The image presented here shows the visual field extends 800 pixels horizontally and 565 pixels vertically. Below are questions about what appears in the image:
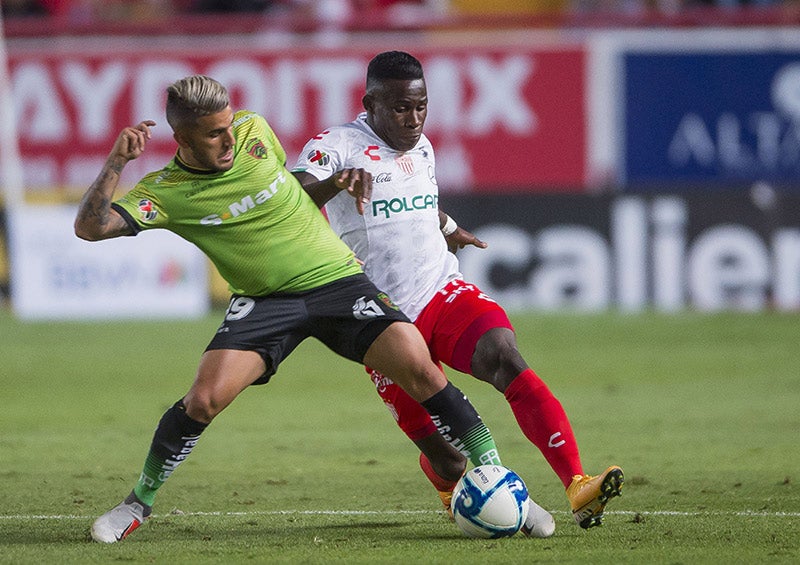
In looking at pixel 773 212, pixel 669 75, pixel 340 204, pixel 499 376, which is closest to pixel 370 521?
pixel 499 376

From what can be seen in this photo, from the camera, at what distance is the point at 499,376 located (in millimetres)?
6754

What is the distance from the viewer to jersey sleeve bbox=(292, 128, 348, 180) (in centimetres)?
687

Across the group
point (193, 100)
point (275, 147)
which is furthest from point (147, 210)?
point (275, 147)

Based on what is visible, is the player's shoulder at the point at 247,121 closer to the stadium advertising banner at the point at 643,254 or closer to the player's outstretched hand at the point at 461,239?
the player's outstretched hand at the point at 461,239

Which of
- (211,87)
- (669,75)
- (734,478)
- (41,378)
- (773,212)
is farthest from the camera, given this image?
(669,75)

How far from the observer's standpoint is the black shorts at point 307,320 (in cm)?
641

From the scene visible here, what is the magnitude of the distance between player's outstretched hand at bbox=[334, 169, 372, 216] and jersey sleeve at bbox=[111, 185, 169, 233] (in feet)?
2.67

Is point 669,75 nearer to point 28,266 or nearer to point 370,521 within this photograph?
point 28,266

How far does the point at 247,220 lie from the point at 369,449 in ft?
10.7

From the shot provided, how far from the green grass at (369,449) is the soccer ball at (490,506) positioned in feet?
0.28

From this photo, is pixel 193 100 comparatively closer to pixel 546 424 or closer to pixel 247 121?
pixel 247 121

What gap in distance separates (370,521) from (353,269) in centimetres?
124

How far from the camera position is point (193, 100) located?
626 centimetres

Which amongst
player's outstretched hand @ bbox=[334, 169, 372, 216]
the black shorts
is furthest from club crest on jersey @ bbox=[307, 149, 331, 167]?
the black shorts
